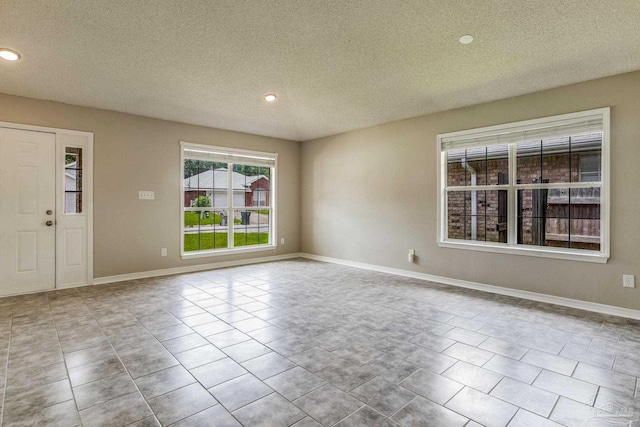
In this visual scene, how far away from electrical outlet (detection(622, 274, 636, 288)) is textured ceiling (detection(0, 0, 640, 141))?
2.14m

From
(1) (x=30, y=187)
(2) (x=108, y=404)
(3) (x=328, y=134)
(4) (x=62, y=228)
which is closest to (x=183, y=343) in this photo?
(2) (x=108, y=404)

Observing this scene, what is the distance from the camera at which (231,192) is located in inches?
251

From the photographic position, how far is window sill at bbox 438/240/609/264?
12.2 feet

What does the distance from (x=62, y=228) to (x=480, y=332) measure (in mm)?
5325

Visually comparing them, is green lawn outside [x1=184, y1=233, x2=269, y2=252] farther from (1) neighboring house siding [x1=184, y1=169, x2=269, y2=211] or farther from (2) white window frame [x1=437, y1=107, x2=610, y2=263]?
(2) white window frame [x1=437, y1=107, x2=610, y2=263]

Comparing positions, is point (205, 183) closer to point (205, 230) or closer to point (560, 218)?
point (205, 230)

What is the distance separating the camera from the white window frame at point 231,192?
5723 millimetres

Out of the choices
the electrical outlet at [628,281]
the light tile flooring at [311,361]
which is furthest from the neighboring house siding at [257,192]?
the electrical outlet at [628,281]

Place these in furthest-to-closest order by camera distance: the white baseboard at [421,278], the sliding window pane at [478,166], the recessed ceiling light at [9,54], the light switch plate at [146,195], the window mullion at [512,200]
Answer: the light switch plate at [146,195] < the sliding window pane at [478,166] < the window mullion at [512,200] < the white baseboard at [421,278] < the recessed ceiling light at [9,54]

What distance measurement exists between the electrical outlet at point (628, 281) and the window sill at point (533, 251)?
8.8 inches

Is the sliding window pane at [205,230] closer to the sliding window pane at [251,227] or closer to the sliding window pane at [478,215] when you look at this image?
the sliding window pane at [251,227]

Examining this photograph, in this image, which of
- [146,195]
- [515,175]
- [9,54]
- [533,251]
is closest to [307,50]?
[9,54]

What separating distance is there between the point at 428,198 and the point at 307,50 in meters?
3.00

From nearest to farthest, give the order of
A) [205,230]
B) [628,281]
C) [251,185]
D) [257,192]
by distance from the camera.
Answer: [628,281]
[205,230]
[251,185]
[257,192]
